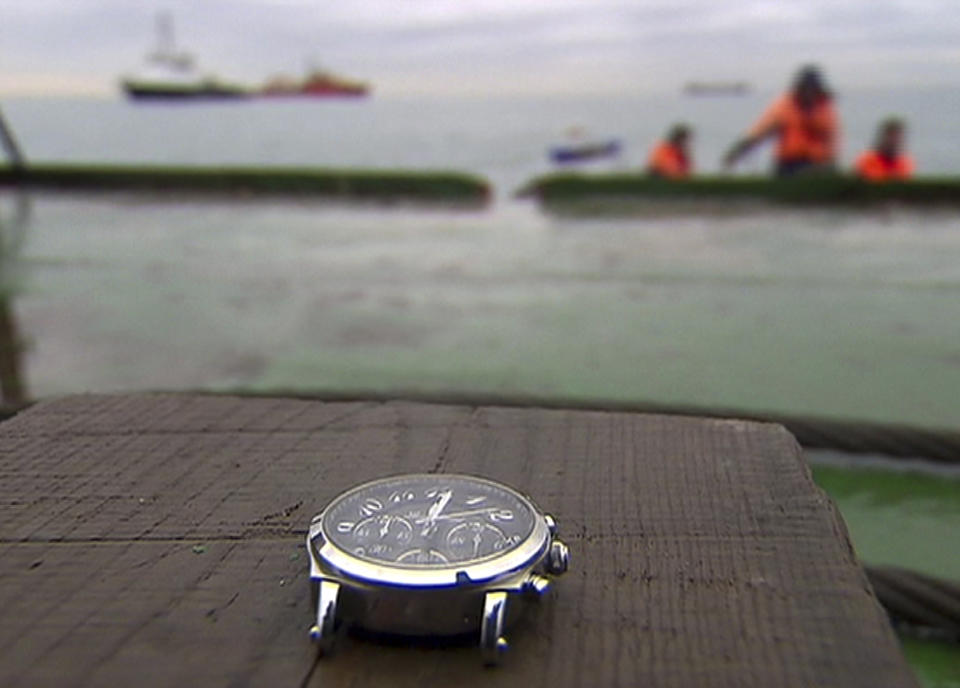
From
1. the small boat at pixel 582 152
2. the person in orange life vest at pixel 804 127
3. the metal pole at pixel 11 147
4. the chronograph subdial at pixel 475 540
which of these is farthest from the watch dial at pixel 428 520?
the small boat at pixel 582 152

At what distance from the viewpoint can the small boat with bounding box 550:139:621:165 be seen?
550 inches

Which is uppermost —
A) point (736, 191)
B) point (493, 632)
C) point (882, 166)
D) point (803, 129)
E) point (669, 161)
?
point (493, 632)

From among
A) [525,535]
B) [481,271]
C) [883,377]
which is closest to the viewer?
[525,535]

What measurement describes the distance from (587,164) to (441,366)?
11817mm

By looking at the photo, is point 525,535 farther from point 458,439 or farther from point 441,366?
point 441,366

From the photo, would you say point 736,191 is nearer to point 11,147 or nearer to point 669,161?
point 669,161

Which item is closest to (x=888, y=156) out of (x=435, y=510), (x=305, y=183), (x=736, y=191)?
(x=736, y=191)

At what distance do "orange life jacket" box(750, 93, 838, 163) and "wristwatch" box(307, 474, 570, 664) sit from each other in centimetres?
655

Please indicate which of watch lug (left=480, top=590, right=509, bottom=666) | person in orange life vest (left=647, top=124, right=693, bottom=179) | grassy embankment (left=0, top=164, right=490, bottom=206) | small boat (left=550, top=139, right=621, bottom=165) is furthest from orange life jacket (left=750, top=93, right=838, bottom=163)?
small boat (left=550, top=139, right=621, bottom=165)

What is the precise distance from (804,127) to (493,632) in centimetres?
677

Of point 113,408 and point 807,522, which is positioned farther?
point 113,408

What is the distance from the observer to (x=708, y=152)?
1644 cm

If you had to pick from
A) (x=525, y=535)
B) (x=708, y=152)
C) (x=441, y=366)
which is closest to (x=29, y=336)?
(x=441, y=366)

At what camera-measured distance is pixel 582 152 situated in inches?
560
